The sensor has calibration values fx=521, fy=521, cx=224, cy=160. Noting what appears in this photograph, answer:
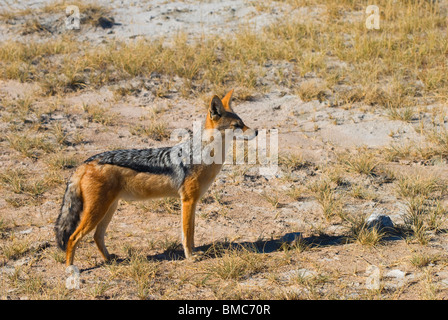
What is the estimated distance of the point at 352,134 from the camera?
812 centimetres

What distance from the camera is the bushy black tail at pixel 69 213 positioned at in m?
4.95

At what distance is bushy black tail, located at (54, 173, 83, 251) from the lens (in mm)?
4945

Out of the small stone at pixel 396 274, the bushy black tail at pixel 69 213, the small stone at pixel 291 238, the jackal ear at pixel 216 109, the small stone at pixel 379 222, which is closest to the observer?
the small stone at pixel 396 274

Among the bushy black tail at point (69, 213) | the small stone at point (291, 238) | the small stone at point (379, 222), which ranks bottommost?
the small stone at point (291, 238)

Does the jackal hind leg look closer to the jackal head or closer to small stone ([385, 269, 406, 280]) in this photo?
the jackal head

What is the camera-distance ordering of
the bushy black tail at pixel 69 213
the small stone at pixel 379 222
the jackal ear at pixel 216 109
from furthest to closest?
the small stone at pixel 379 222, the jackal ear at pixel 216 109, the bushy black tail at pixel 69 213

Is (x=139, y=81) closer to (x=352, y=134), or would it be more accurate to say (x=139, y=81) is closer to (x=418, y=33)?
(x=352, y=134)

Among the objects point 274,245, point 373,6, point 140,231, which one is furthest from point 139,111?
point 373,6

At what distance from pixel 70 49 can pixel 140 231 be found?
5.82 m

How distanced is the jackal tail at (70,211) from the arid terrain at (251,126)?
0.31 m

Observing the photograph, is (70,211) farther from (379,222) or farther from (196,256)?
(379,222)

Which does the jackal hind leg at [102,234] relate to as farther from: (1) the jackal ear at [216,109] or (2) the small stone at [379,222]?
(2) the small stone at [379,222]

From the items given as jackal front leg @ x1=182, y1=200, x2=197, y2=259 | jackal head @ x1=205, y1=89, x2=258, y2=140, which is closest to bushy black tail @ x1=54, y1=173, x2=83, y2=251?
jackal front leg @ x1=182, y1=200, x2=197, y2=259

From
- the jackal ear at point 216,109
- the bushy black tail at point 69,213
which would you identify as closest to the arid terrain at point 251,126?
the bushy black tail at point 69,213
